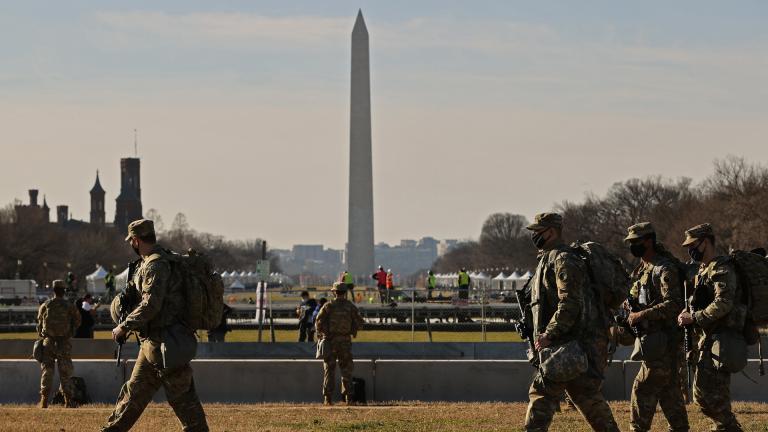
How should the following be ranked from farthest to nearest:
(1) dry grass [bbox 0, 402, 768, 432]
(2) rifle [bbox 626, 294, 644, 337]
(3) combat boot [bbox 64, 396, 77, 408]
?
1. (3) combat boot [bbox 64, 396, 77, 408]
2. (1) dry grass [bbox 0, 402, 768, 432]
3. (2) rifle [bbox 626, 294, 644, 337]

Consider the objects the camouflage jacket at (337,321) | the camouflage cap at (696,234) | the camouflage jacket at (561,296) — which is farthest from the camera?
the camouflage jacket at (337,321)

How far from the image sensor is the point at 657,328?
13.1m

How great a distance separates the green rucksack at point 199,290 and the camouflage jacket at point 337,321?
7.61 meters

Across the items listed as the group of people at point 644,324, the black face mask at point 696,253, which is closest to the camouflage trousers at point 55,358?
the group of people at point 644,324

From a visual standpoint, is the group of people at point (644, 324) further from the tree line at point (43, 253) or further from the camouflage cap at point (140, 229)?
the tree line at point (43, 253)

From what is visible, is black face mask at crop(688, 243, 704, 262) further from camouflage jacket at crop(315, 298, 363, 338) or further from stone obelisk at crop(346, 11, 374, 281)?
stone obelisk at crop(346, 11, 374, 281)

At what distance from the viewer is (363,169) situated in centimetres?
9388

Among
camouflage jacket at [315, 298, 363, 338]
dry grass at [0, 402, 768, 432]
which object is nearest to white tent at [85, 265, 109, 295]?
camouflage jacket at [315, 298, 363, 338]

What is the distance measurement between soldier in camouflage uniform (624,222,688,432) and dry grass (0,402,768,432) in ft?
6.51

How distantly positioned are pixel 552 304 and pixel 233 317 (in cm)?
3078

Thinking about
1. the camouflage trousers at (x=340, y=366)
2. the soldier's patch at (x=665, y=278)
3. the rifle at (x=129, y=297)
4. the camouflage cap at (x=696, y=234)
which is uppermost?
the camouflage cap at (x=696, y=234)

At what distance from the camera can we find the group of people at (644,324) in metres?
11.2

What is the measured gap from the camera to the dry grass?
15.5 m

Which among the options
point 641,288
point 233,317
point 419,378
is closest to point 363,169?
point 233,317
